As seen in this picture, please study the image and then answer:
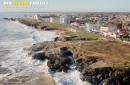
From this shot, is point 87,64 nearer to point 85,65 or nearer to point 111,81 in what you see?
point 85,65

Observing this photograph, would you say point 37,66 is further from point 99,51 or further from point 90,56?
point 99,51

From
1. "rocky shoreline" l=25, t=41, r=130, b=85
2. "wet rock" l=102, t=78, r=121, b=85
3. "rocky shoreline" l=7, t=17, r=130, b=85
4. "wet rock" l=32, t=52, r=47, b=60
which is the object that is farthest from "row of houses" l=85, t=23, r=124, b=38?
"wet rock" l=102, t=78, r=121, b=85

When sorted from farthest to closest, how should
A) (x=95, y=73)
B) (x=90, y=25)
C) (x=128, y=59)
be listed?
(x=90, y=25) → (x=128, y=59) → (x=95, y=73)

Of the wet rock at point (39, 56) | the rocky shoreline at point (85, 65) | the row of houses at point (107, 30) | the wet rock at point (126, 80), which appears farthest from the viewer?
the row of houses at point (107, 30)

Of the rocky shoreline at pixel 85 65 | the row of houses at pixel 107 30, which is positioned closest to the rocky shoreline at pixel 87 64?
the rocky shoreline at pixel 85 65

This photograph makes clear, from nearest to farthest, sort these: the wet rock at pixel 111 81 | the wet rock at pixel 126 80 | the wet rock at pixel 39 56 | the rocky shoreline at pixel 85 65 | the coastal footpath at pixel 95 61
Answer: the wet rock at pixel 111 81, the wet rock at pixel 126 80, the rocky shoreline at pixel 85 65, the coastal footpath at pixel 95 61, the wet rock at pixel 39 56

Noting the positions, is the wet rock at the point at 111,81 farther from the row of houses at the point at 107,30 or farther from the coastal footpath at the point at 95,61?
the row of houses at the point at 107,30

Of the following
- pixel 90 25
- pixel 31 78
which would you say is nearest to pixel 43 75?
pixel 31 78

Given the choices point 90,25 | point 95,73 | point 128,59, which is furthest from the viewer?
point 90,25

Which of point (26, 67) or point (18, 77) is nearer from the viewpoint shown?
point (18, 77)
